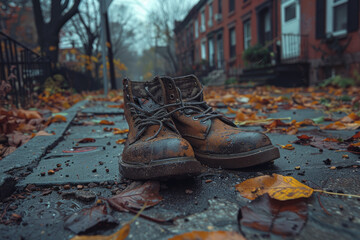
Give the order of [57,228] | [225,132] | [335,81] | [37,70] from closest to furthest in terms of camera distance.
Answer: [57,228]
[225,132]
[37,70]
[335,81]

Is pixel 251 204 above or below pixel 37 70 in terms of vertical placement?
below

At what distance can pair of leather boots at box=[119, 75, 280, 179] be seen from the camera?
112 centimetres

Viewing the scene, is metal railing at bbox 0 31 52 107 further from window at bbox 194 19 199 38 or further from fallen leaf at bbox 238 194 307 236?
window at bbox 194 19 199 38

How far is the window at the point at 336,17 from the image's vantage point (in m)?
8.57

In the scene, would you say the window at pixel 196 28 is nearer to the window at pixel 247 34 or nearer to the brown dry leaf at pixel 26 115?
the window at pixel 247 34

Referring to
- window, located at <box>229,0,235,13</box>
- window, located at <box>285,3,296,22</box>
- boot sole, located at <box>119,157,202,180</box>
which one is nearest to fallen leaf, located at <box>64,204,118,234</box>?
boot sole, located at <box>119,157,202,180</box>

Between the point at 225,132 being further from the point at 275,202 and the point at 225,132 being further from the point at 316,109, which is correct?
the point at 316,109

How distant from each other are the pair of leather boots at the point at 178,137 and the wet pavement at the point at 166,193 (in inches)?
3.2

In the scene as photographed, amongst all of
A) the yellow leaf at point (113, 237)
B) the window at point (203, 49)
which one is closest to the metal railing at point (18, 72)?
the yellow leaf at point (113, 237)

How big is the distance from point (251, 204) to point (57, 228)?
64 centimetres

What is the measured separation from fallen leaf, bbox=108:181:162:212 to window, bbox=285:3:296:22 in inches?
462

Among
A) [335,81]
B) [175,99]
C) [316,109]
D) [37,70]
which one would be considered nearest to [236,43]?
[335,81]

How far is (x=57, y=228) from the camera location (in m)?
0.86

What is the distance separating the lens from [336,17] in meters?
8.85
